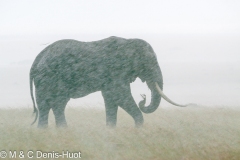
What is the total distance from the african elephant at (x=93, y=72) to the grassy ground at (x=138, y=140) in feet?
1.80

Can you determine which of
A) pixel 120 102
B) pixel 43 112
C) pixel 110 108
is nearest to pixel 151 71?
pixel 120 102

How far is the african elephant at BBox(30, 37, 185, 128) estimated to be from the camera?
32.4 feet

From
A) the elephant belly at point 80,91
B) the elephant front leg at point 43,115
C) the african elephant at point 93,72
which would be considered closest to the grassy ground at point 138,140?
the elephant front leg at point 43,115

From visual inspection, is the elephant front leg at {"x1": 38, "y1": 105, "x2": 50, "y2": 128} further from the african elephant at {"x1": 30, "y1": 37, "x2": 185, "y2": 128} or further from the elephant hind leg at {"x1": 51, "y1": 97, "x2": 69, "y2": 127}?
the elephant hind leg at {"x1": 51, "y1": 97, "x2": 69, "y2": 127}

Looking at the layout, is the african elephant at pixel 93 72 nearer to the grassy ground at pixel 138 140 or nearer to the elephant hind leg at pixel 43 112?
the elephant hind leg at pixel 43 112

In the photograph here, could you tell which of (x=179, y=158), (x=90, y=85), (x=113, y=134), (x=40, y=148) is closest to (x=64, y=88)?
(x=90, y=85)

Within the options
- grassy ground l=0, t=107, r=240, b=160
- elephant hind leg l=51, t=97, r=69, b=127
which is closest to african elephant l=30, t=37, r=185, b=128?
elephant hind leg l=51, t=97, r=69, b=127

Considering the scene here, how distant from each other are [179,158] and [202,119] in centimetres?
395

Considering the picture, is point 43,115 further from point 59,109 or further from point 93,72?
point 93,72

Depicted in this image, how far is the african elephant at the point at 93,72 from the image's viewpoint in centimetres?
987

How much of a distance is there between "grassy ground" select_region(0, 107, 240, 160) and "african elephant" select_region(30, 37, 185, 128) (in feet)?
1.80

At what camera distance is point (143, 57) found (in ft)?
33.0

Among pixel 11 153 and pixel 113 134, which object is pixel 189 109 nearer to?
pixel 113 134

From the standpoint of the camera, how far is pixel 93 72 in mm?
9883
